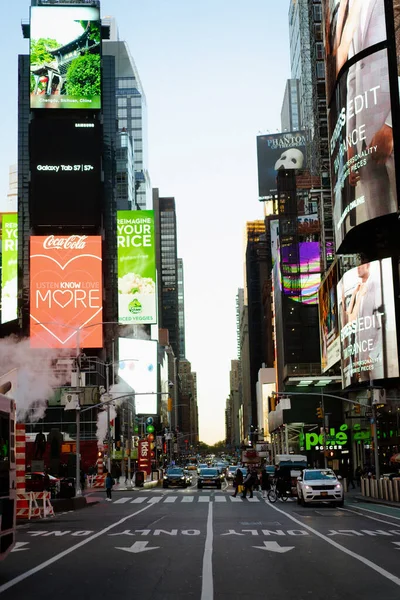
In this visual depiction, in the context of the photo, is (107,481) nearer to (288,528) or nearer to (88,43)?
(288,528)

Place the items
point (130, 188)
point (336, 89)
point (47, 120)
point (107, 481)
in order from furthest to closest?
1. point (130, 188)
2. point (47, 120)
3. point (336, 89)
4. point (107, 481)

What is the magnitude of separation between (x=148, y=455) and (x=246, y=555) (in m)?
75.9

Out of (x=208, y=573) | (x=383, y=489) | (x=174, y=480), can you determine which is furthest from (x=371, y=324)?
(x=208, y=573)

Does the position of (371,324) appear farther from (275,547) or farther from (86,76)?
(86,76)

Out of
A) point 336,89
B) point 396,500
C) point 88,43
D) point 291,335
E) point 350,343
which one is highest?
point 88,43

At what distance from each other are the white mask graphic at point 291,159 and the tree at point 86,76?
51.7 meters

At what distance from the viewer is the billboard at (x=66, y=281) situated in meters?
117

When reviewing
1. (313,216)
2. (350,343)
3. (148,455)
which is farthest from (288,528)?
(313,216)

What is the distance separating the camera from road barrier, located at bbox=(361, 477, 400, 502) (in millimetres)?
40562

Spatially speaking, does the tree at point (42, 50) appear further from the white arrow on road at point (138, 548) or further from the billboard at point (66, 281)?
the white arrow on road at point (138, 548)

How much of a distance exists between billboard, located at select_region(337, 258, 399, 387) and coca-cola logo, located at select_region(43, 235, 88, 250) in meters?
50.5

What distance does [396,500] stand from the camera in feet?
133

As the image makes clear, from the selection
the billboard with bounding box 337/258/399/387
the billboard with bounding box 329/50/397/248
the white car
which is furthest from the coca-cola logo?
the white car

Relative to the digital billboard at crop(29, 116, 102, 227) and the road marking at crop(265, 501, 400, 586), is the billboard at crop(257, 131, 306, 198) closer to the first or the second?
the digital billboard at crop(29, 116, 102, 227)
